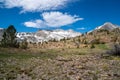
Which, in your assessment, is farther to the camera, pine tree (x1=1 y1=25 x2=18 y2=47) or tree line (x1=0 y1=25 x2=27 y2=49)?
pine tree (x1=1 y1=25 x2=18 y2=47)

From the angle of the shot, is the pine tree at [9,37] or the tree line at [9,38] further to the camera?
the pine tree at [9,37]

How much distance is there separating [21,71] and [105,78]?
8.03 m

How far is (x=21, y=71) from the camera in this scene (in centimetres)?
2155

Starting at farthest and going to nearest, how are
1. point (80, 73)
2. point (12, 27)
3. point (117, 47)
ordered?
point (12, 27) → point (117, 47) → point (80, 73)

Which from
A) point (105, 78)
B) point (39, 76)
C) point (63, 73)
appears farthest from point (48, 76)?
point (105, 78)

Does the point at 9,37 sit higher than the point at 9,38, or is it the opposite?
the point at 9,37

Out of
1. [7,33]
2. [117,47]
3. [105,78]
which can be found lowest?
[105,78]

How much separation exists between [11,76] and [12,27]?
146 feet

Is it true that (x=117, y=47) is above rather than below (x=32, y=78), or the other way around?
above

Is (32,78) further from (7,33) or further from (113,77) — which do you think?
(7,33)

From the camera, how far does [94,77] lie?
1908cm

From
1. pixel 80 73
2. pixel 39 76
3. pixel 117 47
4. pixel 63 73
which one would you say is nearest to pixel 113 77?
pixel 80 73

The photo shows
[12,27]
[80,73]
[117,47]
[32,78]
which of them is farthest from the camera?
[12,27]

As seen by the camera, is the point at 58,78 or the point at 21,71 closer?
the point at 58,78
